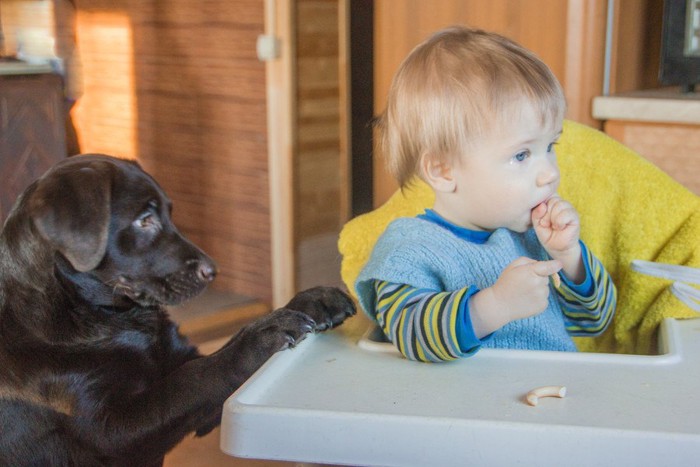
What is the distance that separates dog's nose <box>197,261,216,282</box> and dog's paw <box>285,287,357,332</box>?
0.18 meters

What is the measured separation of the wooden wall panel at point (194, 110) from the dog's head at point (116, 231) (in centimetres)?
128

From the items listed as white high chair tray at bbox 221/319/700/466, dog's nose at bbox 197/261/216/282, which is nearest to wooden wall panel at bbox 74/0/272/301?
dog's nose at bbox 197/261/216/282

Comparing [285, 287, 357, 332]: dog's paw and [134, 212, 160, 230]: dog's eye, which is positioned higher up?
[134, 212, 160, 230]: dog's eye

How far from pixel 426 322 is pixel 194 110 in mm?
1915

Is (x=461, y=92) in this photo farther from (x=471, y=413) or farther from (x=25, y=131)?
(x=25, y=131)

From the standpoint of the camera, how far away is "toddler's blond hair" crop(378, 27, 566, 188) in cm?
99

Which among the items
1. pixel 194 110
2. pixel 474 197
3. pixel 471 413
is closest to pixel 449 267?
pixel 474 197

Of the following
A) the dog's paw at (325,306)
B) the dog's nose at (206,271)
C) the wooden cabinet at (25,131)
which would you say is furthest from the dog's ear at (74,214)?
the wooden cabinet at (25,131)

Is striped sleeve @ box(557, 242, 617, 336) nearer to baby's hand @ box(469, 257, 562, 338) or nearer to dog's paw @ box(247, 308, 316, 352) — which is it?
baby's hand @ box(469, 257, 562, 338)

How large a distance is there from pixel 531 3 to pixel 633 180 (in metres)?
0.51

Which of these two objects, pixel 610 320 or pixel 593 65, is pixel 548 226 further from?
pixel 593 65

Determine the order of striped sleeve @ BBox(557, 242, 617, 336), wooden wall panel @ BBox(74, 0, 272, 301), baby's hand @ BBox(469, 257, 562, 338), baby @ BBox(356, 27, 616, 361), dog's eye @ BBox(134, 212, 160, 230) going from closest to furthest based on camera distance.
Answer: baby's hand @ BBox(469, 257, 562, 338), baby @ BBox(356, 27, 616, 361), striped sleeve @ BBox(557, 242, 617, 336), dog's eye @ BBox(134, 212, 160, 230), wooden wall panel @ BBox(74, 0, 272, 301)

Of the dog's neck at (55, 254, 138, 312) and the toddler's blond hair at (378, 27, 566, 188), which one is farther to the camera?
the dog's neck at (55, 254, 138, 312)

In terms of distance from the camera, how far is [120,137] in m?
2.87
